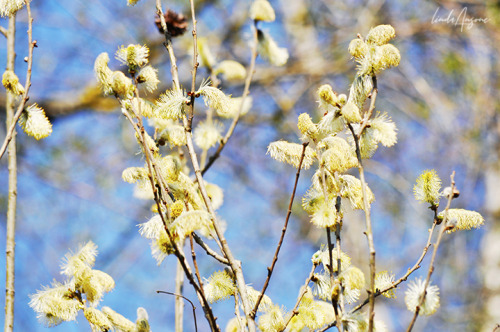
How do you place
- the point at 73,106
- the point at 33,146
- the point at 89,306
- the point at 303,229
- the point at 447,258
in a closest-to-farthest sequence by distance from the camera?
the point at 89,306, the point at 73,106, the point at 33,146, the point at 447,258, the point at 303,229

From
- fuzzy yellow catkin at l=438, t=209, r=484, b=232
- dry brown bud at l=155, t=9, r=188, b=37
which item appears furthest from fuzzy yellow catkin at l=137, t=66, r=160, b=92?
fuzzy yellow catkin at l=438, t=209, r=484, b=232

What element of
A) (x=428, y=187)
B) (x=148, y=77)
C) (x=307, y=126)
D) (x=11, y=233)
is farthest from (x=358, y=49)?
(x=11, y=233)

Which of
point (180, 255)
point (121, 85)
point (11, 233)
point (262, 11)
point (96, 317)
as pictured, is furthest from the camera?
point (262, 11)

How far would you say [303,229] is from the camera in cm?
652

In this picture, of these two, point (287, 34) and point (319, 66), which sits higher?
point (287, 34)

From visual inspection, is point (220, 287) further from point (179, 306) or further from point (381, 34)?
point (381, 34)

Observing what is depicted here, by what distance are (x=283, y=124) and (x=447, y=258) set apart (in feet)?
7.85

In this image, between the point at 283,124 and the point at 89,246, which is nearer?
the point at 89,246

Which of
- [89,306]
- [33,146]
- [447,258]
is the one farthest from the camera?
[447,258]

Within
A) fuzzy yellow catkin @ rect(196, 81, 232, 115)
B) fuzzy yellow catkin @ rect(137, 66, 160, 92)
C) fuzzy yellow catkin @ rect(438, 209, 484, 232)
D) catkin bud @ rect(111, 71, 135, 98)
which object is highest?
fuzzy yellow catkin @ rect(137, 66, 160, 92)

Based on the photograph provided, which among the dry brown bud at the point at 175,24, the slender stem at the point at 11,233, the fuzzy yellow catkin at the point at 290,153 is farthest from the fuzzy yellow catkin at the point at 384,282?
the dry brown bud at the point at 175,24

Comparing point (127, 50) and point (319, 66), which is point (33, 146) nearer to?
point (319, 66)

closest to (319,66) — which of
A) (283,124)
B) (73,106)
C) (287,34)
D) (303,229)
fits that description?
(283,124)

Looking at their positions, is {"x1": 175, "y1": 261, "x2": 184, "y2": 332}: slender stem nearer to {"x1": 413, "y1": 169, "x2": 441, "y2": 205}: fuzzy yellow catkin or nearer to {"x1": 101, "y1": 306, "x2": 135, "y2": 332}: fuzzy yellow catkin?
{"x1": 101, "y1": 306, "x2": 135, "y2": 332}: fuzzy yellow catkin
